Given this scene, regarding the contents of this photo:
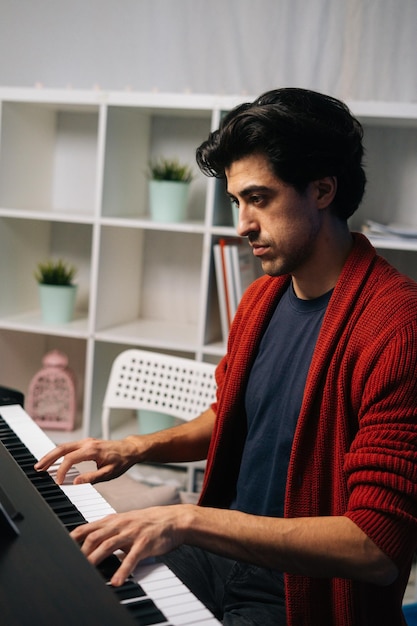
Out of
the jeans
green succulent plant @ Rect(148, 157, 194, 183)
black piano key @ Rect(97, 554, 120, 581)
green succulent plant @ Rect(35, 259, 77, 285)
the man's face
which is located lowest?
the jeans

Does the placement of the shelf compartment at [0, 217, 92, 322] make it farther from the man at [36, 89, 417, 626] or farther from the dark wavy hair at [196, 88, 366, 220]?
the dark wavy hair at [196, 88, 366, 220]

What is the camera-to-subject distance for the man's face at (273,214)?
139 cm

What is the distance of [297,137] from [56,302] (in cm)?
157

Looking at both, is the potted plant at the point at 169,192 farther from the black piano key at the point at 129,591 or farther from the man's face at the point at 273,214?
the black piano key at the point at 129,591

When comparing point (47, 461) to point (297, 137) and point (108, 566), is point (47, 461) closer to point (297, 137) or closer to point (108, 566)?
point (108, 566)

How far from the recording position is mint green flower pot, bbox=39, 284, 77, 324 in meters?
2.74

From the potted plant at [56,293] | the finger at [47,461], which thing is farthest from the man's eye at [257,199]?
the potted plant at [56,293]

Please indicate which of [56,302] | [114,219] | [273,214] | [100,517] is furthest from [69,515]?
[56,302]

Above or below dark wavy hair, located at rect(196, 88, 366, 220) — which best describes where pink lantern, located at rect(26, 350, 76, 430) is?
below

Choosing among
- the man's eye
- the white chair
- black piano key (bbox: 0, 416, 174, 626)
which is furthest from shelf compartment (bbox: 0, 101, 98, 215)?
the man's eye

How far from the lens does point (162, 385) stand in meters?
2.31

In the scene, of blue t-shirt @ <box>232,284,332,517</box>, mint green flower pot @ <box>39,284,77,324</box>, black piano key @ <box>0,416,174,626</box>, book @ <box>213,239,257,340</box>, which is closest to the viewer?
black piano key @ <box>0,416,174,626</box>

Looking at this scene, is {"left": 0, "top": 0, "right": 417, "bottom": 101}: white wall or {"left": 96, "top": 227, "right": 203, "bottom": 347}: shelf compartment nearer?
{"left": 0, "top": 0, "right": 417, "bottom": 101}: white wall

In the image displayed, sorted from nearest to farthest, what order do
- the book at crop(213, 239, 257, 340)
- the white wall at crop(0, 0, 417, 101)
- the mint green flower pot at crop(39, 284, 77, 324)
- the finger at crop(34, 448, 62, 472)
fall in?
the finger at crop(34, 448, 62, 472)
the book at crop(213, 239, 257, 340)
the white wall at crop(0, 0, 417, 101)
the mint green flower pot at crop(39, 284, 77, 324)
